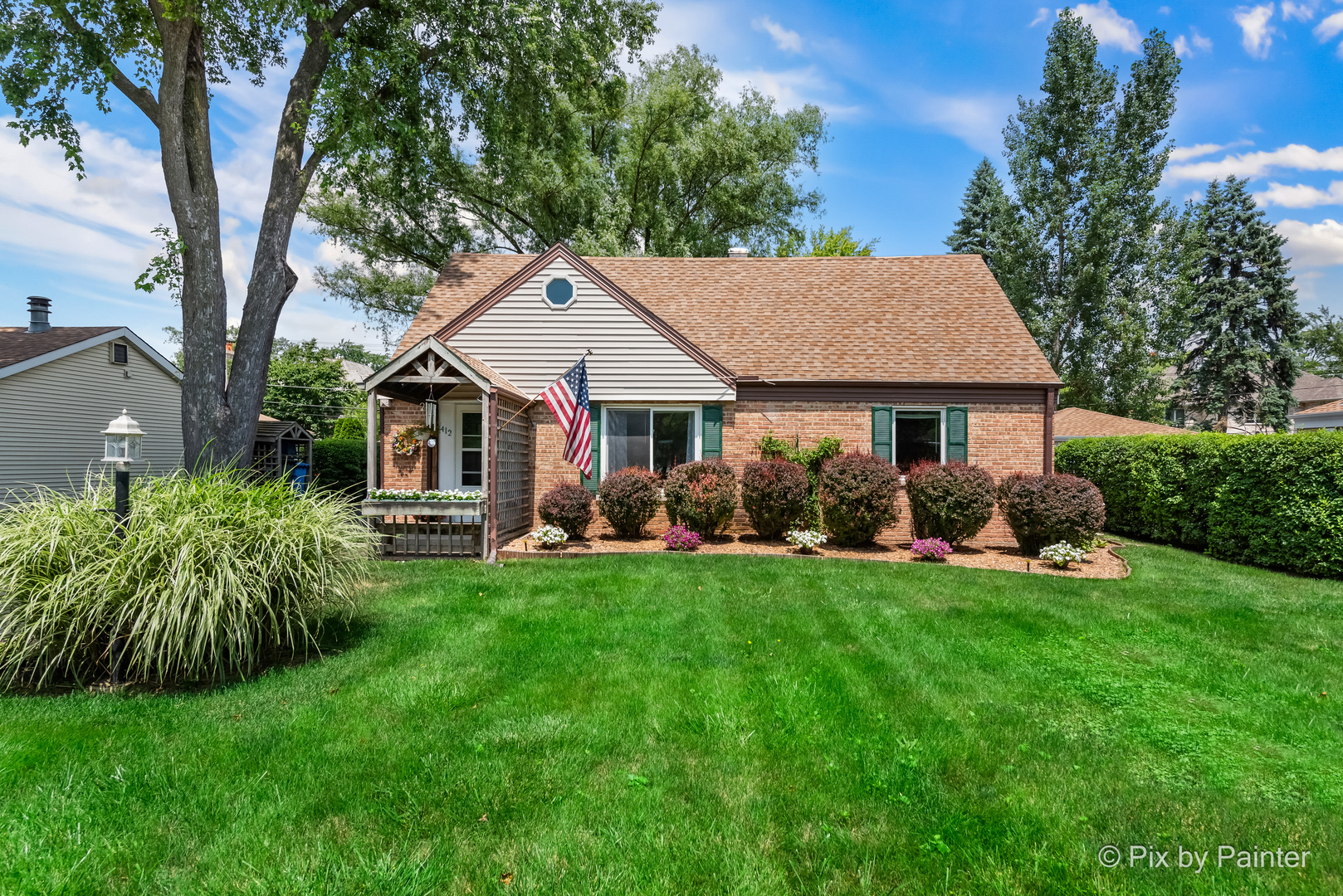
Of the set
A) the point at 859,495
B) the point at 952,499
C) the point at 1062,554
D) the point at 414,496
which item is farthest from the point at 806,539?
the point at 414,496

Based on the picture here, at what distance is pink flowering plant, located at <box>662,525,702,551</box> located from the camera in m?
10.5

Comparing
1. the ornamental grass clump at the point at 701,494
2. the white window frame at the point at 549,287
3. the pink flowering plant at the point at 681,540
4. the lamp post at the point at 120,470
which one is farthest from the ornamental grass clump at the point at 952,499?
the lamp post at the point at 120,470

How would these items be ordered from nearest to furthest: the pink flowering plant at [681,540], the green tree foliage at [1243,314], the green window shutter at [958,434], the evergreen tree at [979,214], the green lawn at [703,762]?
the green lawn at [703,762] < the pink flowering plant at [681,540] < the green window shutter at [958,434] < the green tree foliage at [1243,314] < the evergreen tree at [979,214]

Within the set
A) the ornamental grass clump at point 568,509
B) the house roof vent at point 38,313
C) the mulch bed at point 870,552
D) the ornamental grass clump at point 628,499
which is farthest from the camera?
the house roof vent at point 38,313

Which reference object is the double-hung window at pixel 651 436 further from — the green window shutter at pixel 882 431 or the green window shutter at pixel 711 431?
the green window shutter at pixel 882 431

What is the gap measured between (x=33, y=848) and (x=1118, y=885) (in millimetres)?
4695

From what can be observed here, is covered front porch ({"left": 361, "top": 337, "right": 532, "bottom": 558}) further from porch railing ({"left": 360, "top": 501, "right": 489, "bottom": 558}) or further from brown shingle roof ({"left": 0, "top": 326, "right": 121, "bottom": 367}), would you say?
brown shingle roof ({"left": 0, "top": 326, "right": 121, "bottom": 367})

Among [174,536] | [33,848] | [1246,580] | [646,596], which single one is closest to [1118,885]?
[33,848]

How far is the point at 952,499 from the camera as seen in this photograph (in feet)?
34.2

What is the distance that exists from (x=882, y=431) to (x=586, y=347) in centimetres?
608

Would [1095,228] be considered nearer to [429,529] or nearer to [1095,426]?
[1095,426]

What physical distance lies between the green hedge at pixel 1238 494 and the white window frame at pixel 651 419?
8889 mm

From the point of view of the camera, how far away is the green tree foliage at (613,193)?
21547 millimetres

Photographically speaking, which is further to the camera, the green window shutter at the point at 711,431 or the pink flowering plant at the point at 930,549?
the green window shutter at the point at 711,431
